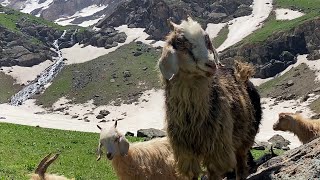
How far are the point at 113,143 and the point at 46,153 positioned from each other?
14.2 m

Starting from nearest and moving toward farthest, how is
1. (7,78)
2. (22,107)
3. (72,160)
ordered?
1. (72,160)
2. (22,107)
3. (7,78)

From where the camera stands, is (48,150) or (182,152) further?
(48,150)

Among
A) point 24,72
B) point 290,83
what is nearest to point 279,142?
point 290,83

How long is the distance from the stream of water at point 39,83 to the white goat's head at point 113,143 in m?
115

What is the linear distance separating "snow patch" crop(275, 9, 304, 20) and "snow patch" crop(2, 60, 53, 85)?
8320 centimetres

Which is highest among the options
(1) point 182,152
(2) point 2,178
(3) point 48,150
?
(1) point 182,152

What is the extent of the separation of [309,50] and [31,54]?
92232 millimetres

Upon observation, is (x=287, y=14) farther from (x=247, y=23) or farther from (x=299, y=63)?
(x=299, y=63)

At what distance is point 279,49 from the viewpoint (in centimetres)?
12362

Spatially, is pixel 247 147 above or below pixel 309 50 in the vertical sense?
above

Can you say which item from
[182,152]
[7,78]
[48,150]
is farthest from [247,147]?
[7,78]

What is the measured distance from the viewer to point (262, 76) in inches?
4670

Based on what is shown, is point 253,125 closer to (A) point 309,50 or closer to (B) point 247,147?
(B) point 247,147

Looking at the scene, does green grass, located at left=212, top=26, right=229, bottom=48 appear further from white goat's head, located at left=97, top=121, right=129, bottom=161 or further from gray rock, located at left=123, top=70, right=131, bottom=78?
white goat's head, located at left=97, top=121, right=129, bottom=161
